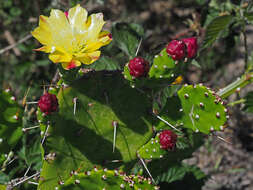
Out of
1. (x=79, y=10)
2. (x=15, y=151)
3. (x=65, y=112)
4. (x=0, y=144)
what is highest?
(x=79, y=10)

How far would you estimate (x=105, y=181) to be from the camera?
1340 mm

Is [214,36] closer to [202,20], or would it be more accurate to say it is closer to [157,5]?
Result: [202,20]

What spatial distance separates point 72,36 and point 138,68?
1.14 feet

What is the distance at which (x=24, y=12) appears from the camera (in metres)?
2.87

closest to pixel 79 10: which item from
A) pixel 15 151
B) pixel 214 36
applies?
pixel 214 36

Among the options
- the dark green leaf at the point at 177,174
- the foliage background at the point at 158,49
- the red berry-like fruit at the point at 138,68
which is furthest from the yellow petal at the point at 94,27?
the dark green leaf at the point at 177,174

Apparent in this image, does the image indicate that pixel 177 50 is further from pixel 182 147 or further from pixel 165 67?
pixel 182 147

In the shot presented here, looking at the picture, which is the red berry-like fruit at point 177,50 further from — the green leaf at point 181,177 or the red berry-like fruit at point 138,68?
the green leaf at point 181,177

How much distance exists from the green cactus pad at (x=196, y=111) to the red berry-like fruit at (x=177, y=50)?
0.17 m

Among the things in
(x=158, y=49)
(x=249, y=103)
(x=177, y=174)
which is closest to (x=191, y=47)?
(x=158, y=49)

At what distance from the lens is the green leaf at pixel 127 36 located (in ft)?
6.68

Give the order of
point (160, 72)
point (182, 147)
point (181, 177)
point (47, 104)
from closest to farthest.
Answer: point (47, 104) < point (160, 72) < point (182, 147) < point (181, 177)

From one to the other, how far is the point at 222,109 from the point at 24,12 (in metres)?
2.07

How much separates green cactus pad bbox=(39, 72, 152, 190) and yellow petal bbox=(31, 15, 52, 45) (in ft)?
0.69
